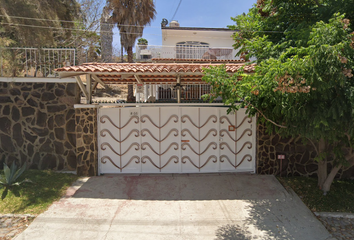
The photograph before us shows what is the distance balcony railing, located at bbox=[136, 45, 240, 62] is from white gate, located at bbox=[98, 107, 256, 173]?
8.30m

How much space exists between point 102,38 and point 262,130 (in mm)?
15234

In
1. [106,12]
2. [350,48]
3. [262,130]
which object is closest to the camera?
[350,48]

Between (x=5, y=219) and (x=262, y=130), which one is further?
(x=262, y=130)

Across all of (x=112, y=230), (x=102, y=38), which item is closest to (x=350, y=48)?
(x=112, y=230)

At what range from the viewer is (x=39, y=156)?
7.31m

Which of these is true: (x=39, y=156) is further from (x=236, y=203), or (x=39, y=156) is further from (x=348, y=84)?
(x=348, y=84)

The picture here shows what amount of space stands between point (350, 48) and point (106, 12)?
15.9 meters

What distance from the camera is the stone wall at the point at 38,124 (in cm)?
724

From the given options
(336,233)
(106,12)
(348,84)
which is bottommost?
(336,233)

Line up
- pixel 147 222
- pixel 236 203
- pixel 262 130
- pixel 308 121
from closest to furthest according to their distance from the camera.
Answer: pixel 308 121 < pixel 147 222 < pixel 236 203 < pixel 262 130

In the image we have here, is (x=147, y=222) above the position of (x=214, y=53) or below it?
below

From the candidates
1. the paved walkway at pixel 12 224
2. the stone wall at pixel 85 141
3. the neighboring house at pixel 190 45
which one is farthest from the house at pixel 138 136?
the neighboring house at pixel 190 45

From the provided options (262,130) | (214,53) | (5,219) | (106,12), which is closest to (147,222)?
(5,219)

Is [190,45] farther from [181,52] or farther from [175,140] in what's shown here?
[175,140]
